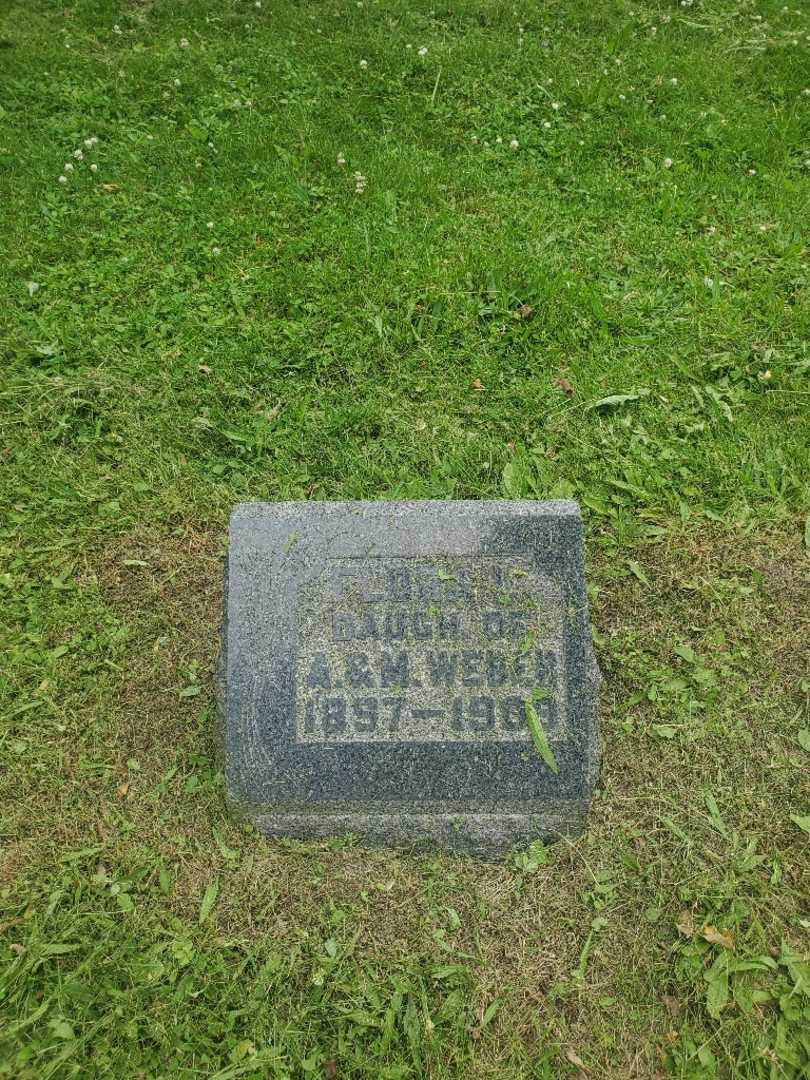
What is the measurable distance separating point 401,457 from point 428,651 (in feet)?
4.64

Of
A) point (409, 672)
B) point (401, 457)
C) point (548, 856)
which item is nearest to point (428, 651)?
point (409, 672)

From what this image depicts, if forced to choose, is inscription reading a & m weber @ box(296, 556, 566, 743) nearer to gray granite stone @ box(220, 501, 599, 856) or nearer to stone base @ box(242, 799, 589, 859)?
gray granite stone @ box(220, 501, 599, 856)

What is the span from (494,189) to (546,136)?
667 mm

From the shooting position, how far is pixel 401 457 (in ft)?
13.6

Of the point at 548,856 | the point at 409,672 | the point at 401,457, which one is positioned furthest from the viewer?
the point at 401,457

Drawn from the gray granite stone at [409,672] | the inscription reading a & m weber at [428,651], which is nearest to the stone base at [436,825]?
the gray granite stone at [409,672]

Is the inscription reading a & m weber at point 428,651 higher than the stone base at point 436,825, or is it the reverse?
the inscription reading a & m weber at point 428,651

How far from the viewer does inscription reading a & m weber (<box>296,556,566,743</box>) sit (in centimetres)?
291

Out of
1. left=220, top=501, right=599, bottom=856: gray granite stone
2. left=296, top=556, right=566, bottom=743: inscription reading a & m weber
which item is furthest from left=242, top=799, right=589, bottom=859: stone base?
left=296, top=556, right=566, bottom=743: inscription reading a & m weber

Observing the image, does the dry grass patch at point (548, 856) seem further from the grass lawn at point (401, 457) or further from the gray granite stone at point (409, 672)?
the gray granite stone at point (409, 672)

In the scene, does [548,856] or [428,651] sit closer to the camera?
[428,651]

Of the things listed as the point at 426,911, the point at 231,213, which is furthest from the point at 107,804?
the point at 231,213

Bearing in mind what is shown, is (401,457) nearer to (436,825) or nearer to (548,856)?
(436,825)

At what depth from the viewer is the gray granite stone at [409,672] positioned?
289 centimetres
